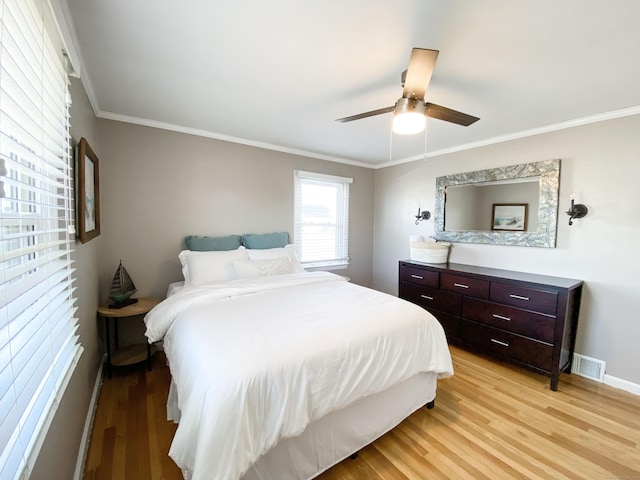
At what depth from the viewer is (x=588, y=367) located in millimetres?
2439

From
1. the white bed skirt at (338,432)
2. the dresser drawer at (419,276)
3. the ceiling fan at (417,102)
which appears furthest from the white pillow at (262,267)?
the ceiling fan at (417,102)

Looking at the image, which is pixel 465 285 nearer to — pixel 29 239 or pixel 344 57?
pixel 344 57

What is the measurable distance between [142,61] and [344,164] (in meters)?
2.86

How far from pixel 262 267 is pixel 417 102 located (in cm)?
194

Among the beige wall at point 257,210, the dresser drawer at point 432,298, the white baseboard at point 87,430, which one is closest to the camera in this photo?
the white baseboard at point 87,430

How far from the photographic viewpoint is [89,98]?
2074mm

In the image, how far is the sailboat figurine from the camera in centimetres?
A: 233

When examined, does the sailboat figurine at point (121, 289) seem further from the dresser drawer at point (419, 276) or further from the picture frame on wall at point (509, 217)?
the picture frame on wall at point (509, 217)

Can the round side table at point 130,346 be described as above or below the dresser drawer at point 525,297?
below

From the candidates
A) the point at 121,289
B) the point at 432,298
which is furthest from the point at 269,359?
the point at 432,298

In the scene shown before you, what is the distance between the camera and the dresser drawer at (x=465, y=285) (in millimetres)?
2656

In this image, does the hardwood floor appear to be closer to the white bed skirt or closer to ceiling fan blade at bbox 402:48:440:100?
the white bed skirt

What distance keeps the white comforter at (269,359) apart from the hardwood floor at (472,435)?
42 cm

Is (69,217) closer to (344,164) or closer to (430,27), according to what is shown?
(430,27)
